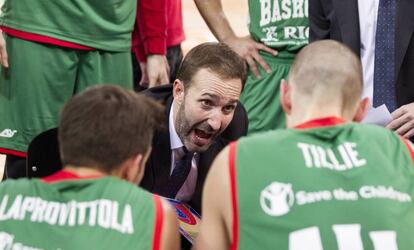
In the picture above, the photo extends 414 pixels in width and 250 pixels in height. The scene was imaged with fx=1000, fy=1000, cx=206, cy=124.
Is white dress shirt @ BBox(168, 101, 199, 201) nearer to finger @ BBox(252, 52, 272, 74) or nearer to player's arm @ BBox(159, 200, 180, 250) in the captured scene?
finger @ BBox(252, 52, 272, 74)

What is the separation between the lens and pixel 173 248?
2.35 m

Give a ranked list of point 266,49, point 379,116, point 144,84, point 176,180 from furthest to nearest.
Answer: point 144,84 < point 266,49 < point 379,116 < point 176,180

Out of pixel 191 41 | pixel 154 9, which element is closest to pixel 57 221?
pixel 154 9

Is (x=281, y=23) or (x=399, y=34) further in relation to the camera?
(x=281, y=23)

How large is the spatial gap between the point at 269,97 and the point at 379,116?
800 mm

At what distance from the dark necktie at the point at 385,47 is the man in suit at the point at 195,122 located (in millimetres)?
509

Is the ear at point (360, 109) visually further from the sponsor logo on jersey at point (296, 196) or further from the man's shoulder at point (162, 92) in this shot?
the man's shoulder at point (162, 92)

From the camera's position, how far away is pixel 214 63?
3.54 m

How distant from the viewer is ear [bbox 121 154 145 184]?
230 cm

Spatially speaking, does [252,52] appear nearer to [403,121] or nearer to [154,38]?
[154,38]

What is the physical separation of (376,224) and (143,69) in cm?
219

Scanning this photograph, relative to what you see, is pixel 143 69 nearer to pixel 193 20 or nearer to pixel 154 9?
pixel 154 9

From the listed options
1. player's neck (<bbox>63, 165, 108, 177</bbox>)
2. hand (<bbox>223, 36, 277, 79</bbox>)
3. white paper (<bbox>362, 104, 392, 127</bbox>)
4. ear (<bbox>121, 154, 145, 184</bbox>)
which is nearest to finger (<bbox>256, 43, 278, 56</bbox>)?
hand (<bbox>223, 36, 277, 79</bbox>)

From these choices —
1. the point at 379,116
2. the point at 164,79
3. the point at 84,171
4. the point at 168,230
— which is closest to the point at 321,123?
the point at 168,230
